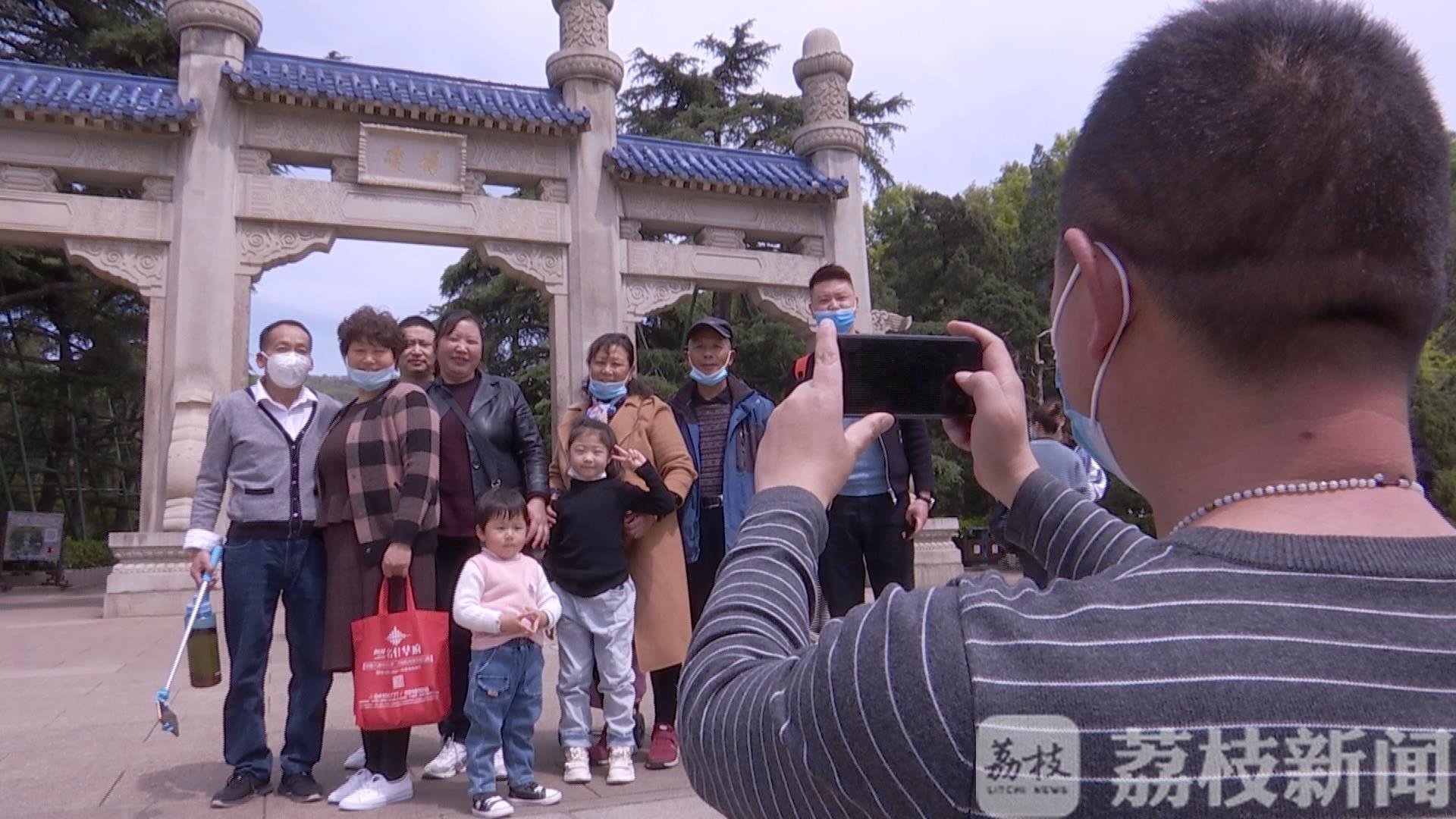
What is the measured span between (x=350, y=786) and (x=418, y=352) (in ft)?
5.97

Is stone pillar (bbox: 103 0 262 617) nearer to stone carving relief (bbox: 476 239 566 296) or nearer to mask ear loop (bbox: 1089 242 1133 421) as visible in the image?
stone carving relief (bbox: 476 239 566 296)

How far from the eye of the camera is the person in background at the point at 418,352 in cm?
434

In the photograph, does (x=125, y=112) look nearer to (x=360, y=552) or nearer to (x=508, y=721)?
(x=360, y=552)

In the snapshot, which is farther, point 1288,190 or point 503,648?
point 503,648

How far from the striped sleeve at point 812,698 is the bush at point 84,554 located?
19.3 meters

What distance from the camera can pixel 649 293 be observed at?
38.0 ft

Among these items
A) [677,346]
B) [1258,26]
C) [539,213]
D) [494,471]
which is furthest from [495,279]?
[1258,26]

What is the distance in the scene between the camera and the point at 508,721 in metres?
3.51

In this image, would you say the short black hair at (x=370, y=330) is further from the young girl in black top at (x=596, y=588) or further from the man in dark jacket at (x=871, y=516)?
the man in dark jacket at (x=871, y=516)

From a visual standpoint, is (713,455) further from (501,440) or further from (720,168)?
(720,168)

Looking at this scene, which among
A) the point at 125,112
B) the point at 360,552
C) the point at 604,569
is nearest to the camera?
the point at 360,552

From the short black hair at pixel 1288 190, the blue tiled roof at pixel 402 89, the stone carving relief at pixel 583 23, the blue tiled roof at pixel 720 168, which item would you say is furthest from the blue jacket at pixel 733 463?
the stone carving relief at pixel 583 23

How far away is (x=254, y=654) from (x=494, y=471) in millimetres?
1121

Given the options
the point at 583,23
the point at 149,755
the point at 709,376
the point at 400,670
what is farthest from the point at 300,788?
the point at 583,23
